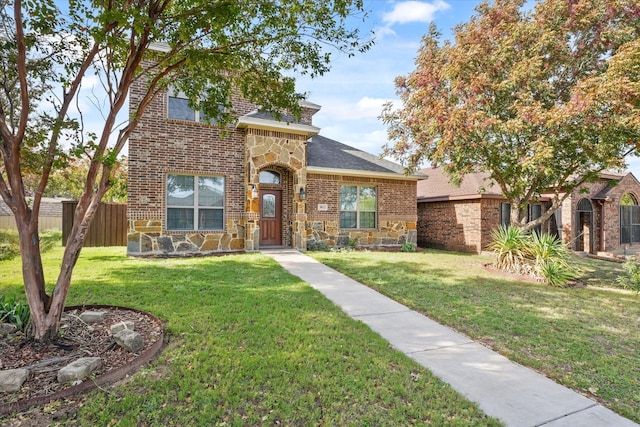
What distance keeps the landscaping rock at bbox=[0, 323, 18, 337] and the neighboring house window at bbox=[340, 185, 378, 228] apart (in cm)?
1026

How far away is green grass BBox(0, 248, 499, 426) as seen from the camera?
2.51 metres

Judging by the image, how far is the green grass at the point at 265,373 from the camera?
2514mm

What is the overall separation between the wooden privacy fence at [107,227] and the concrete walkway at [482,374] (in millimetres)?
10284

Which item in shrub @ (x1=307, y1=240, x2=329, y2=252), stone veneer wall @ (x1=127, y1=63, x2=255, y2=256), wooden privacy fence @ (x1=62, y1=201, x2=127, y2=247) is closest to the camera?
stone veneer wall @ (x1=127, y1=63, x2=255, y2=256)

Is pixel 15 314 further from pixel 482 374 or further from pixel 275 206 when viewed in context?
pixel 275 206

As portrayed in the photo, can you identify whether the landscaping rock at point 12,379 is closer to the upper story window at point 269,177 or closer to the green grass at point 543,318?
the green grass at point 543,318

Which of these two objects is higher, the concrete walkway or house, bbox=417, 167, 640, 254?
house, bbox=417, 167, 640, 254

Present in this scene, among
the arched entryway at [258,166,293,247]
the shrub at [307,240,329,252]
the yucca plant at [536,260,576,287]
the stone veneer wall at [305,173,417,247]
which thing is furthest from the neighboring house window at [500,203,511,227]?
the arched entryway at [258,166,293,247]

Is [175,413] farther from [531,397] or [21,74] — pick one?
[21,74]

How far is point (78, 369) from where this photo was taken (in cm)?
286

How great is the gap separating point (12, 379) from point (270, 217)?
9424 millimetres

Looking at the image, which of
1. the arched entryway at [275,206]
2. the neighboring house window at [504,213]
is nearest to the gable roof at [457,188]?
the neighboring house window at [504,213]

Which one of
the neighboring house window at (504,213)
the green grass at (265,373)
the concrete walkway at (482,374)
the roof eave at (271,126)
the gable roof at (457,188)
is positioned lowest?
→ the concrete walkway at (482,374)

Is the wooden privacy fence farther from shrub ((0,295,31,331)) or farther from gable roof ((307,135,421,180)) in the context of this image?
shrub ((0,295,31,331))
